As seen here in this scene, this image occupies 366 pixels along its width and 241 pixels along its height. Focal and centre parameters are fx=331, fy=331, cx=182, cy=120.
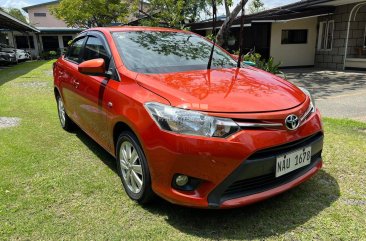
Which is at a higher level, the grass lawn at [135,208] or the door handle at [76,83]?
the door handle at [76,83]

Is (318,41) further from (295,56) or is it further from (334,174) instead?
(334,174)

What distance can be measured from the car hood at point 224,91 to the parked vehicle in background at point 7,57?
21.7 m

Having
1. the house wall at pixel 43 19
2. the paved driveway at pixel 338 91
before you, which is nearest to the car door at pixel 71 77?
the paved driveway at pixel 338 91

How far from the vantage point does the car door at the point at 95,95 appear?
11.1ft

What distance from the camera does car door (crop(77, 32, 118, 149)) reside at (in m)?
3.38

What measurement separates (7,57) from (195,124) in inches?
896

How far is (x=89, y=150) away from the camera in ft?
14.7

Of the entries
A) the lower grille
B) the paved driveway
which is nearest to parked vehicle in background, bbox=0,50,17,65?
the paved driveway

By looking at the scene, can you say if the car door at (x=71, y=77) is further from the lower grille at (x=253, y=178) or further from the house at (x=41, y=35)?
the house at (x=41, y=35)

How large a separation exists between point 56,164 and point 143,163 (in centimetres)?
177

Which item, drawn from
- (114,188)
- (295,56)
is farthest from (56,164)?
(295,56)

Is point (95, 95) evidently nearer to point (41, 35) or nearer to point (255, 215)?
point (255, 215)

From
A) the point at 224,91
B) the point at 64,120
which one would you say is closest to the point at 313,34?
the point at 64,120

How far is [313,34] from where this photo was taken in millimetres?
16047
